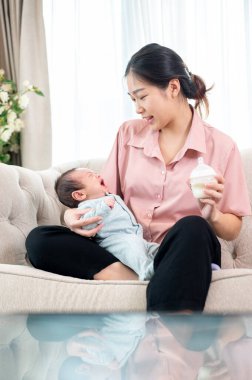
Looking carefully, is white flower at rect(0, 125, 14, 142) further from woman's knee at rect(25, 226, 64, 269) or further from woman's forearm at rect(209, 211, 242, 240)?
woman's forearm at rect(209, 211, 242, 240)

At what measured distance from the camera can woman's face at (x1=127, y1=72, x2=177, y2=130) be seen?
2.12 m

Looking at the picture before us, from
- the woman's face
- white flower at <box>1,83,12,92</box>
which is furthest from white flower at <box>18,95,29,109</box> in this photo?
the woman's face

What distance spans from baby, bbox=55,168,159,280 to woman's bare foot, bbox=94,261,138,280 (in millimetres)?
19

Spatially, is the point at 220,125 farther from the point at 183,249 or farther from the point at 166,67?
the point at 183,249

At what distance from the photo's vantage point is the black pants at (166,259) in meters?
1.53

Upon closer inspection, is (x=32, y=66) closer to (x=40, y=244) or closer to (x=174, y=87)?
(x=174, y=87)

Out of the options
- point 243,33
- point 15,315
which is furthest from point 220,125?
point 15,315

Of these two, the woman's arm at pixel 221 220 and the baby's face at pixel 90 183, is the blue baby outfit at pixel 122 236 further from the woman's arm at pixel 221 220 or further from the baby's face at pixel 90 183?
the woman's arm at pixel 221 220

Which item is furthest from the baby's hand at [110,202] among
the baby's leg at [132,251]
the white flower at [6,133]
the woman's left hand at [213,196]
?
the white flower at [6,133]

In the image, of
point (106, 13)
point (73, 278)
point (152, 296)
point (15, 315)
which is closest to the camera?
point (15, 315)

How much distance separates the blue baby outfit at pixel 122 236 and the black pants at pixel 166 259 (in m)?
0.05

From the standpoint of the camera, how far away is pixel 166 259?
161 centimetres

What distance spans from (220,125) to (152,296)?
2383 millimetres

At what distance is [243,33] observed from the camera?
3713 mm
